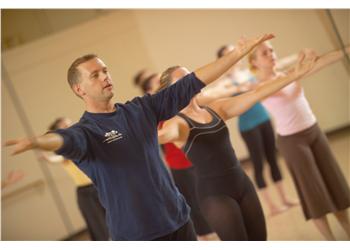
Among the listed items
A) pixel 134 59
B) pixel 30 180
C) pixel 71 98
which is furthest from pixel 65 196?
pixel 71 98

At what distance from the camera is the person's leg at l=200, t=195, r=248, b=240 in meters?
2.30

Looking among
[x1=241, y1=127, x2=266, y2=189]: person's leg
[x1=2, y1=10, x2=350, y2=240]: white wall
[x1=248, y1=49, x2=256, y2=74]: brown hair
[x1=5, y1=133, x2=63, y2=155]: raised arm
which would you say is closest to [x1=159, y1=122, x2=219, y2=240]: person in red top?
[x1=2, y1=10, x2=350, y2=240]: white wall

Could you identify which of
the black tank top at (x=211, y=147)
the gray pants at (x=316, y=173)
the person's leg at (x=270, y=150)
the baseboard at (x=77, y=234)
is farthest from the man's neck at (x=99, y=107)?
the person's leg at (x=270, y=150)

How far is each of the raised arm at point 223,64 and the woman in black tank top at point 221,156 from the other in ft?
0.98

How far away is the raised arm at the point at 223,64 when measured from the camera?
6.27 ft

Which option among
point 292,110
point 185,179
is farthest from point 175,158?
point 292,110

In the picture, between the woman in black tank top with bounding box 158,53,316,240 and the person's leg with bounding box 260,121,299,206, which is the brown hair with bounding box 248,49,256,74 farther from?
the person's leg with bounding box 260,121,299,206

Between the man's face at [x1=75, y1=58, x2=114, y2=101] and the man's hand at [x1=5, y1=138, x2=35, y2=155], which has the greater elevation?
the man's face at [x1=75, y1=58, x2=114, y2=101]

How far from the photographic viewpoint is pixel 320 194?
8.85ft

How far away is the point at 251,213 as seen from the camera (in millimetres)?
2328

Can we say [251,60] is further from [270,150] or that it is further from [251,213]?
[270,150]

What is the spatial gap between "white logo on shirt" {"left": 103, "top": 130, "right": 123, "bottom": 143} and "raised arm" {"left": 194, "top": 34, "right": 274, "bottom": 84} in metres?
0.34

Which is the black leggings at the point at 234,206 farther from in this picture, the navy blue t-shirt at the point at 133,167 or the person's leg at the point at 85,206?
the person's leg at the point at 85,206

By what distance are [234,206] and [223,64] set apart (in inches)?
26.1
